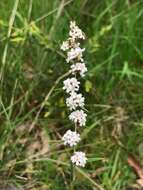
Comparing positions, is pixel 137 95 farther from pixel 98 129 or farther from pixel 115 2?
pixel 115 2

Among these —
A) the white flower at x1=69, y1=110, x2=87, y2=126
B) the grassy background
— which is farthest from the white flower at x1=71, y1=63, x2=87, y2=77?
the grassy background

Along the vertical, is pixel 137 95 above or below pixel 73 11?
below

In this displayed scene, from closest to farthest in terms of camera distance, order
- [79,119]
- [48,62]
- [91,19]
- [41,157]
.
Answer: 1. [79,119]
2. [41,157]
3. [48,62]
4. [91,19]

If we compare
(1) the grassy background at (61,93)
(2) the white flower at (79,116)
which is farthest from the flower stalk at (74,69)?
(1) the grassy background at (61,93)

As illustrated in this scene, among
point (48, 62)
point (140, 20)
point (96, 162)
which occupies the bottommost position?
point (96, 162)

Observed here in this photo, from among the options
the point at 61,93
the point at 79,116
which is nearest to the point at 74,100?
the point at 79,116

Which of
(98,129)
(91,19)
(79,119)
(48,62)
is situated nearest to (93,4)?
(91,19)

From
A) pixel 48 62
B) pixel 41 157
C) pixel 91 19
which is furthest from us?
pixel 91 19

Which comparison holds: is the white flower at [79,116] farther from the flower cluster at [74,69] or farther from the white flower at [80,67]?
the white flower at [80,67]

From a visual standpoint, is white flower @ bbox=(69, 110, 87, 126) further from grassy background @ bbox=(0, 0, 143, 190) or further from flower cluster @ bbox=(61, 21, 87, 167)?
grassy background @ bbox=(0, 0, 143, 190)
